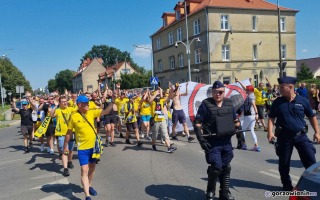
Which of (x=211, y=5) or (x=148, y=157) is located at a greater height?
(x=211, y=5)

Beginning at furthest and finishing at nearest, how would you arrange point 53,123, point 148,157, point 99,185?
point 53,123 → point 148,157 → point 99,185

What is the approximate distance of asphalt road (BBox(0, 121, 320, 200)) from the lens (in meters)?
5.27

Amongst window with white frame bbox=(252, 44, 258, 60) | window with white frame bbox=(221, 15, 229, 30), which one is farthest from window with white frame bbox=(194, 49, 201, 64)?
window with white frame bbox=(252, 44, 258, 60)

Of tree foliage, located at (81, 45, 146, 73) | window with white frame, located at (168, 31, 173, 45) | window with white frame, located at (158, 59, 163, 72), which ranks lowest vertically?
window with white frame, located at (158, 59, 163, 72)

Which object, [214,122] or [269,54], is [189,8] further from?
[214,122]

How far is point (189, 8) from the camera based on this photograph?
39594 mm

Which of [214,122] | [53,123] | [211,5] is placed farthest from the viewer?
[211,5]

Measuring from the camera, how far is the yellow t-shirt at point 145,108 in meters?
9.72

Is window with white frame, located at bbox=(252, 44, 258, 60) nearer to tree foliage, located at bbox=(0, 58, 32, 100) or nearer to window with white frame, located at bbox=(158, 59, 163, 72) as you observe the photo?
window with white frame, located at bbox=(158, 59, 163, 72)

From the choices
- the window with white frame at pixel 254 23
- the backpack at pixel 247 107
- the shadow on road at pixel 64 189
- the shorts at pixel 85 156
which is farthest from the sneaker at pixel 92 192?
the window with white frame at pixel 254 23

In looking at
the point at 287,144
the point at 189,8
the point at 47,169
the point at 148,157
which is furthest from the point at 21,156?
the point at 189,8

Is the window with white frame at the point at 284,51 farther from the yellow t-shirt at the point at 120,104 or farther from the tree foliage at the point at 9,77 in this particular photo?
the tree foliage at the point at 9,77

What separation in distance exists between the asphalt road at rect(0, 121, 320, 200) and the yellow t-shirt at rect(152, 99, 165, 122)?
99cm

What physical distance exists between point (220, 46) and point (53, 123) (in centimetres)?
3018
